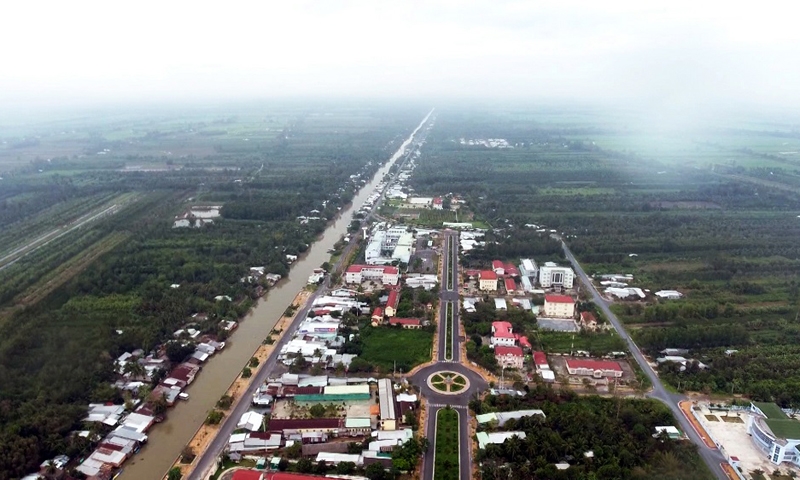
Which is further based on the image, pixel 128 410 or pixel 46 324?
pixel 46 324

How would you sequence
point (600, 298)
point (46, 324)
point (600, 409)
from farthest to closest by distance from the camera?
point (600, 298)
point (46, 324)
point (600, 409)

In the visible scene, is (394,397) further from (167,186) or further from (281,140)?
(281,140)

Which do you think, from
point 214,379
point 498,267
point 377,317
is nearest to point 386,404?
point 377,317

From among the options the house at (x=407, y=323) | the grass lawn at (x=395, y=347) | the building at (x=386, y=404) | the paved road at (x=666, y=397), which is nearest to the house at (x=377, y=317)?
the grass lawn at (x=395, y=347)

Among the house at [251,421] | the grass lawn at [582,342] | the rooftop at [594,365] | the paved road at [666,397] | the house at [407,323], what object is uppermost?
the house at [407,323]

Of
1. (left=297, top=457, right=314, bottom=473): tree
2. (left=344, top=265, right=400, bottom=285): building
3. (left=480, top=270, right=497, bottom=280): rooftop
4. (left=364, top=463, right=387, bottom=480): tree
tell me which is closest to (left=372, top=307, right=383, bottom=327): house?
(left=344, top=265, right=400, bottom=285): building

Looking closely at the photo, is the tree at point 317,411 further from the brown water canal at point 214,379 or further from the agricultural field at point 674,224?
the agricultural field at point 674,224

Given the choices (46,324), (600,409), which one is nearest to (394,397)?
(600,409)
